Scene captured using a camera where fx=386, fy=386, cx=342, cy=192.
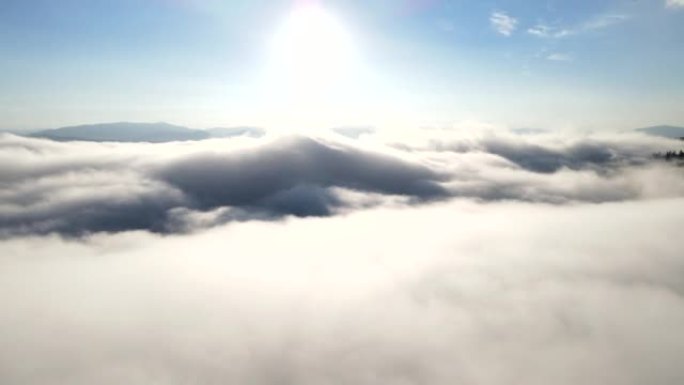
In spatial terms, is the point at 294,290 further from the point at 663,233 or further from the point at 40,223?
the point at 40,223

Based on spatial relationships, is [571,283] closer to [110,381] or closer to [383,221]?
[110,381]

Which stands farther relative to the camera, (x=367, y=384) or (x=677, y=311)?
(x=677, y=311)

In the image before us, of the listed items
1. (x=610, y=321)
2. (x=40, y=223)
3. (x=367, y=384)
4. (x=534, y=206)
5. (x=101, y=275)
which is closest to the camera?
(x=367, y=384)

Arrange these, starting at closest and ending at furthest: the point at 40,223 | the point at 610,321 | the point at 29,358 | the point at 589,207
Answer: the point at 29,358 → the point at 610,321 → the point at 40,223 → the point at 589,207

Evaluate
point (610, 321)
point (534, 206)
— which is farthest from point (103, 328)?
point (534, 206)

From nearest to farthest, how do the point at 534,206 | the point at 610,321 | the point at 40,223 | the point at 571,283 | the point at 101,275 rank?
the point at 610,321 → the point at 571,283 → the point at 101,275 → the point at 40,223 → the point at 534,206

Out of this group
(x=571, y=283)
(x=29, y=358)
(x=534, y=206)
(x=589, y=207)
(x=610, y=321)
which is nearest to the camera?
(x=29, y=358)

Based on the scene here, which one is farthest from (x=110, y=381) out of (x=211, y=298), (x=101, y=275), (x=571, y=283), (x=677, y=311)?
(x=677, y=311)

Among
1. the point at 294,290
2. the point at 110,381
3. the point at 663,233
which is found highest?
the point at 663,233

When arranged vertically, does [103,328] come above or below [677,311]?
below
